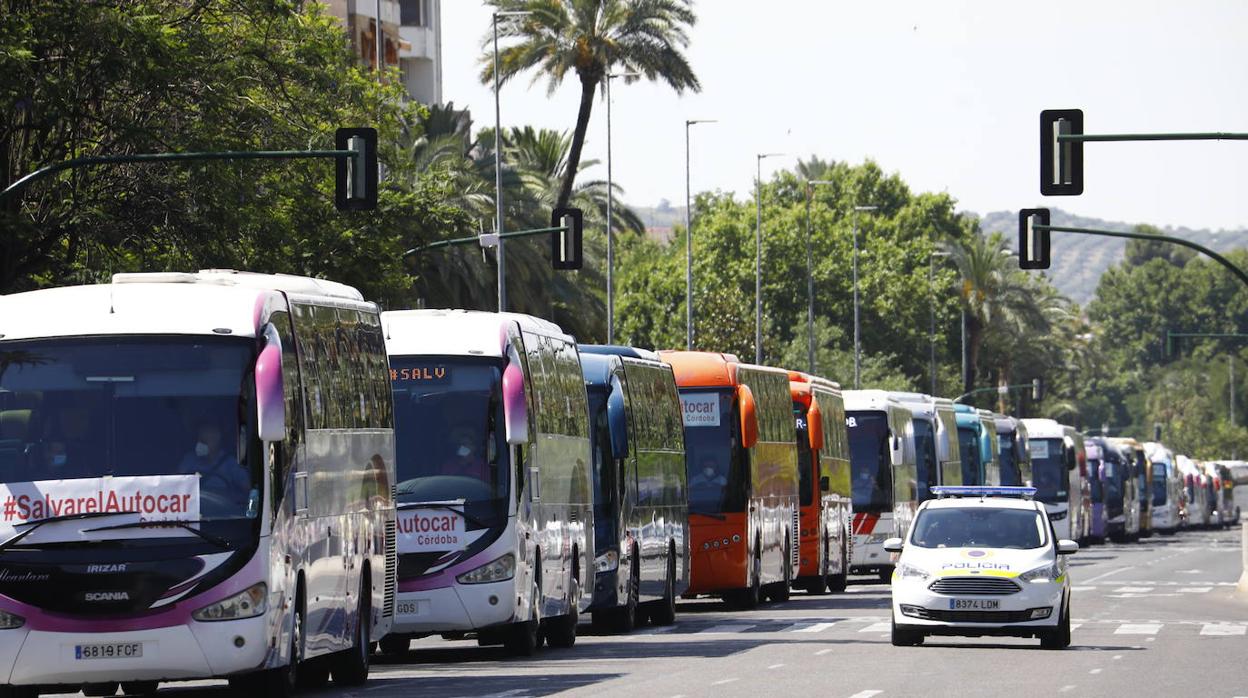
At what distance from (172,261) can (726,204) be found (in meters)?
82.5

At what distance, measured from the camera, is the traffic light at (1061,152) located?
3002cm

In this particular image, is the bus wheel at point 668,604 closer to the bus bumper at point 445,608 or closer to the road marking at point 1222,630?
the road marking at point 1222,630

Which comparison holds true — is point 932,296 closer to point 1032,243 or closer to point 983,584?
point 1032,243

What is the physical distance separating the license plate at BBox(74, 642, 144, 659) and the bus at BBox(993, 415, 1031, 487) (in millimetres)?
52155

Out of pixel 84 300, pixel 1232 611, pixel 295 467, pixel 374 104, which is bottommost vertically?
pixel 1232 611

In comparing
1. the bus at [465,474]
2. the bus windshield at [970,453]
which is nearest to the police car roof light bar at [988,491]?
the bus at [465,474]

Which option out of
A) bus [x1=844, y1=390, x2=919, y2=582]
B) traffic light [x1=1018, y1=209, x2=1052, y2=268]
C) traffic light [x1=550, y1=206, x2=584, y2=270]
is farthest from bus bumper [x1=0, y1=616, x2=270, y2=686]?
bus [x1=844, y1=390, x2=919, y2=582]

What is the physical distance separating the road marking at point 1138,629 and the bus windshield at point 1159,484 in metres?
76.1

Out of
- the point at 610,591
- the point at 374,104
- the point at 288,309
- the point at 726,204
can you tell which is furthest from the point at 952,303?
the point at 288,309

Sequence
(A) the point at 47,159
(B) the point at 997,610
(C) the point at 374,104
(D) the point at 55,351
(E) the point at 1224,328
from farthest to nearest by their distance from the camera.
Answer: (E) the point at 1224,328
(C) the point at 374,104
(A) the point at 47,159
(B) the point at 997,610
(D) the point at 55,351

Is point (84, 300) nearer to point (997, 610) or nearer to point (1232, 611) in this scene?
point (997, 610)

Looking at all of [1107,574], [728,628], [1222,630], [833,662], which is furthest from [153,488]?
[1107,574]

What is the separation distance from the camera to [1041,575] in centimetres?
2495

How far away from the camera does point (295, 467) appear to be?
17.8 m
